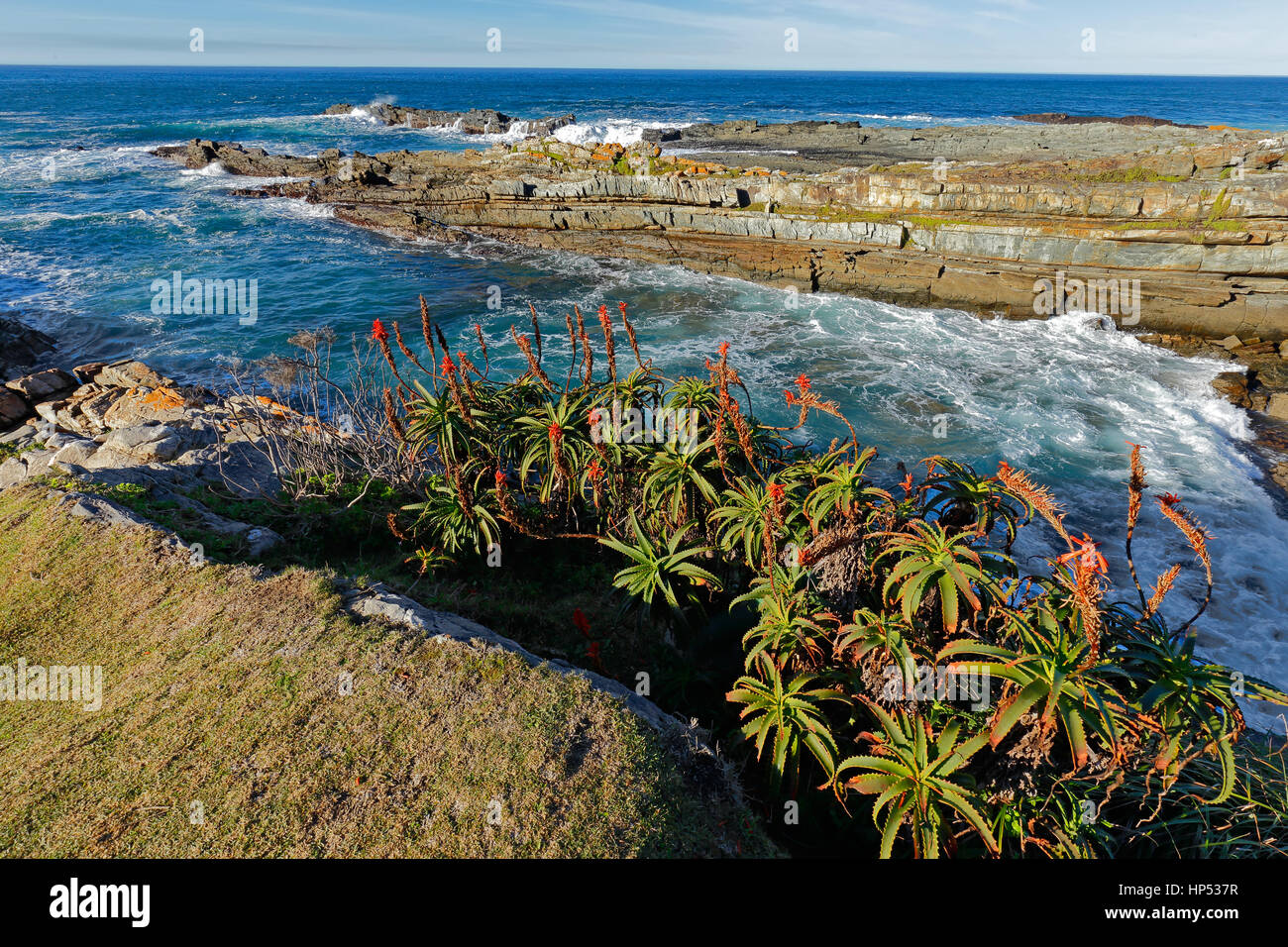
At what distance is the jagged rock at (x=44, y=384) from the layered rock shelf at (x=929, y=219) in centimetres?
1744

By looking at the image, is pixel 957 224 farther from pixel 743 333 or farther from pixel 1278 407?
pixel 1278 407

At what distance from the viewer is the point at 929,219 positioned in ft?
71.5

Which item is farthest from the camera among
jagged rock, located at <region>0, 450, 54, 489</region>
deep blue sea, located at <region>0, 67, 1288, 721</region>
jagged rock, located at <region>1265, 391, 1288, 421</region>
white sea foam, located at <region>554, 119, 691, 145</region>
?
white sea foam, located at <region>554, 119, 691, 145</region>

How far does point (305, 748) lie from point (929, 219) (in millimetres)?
24080

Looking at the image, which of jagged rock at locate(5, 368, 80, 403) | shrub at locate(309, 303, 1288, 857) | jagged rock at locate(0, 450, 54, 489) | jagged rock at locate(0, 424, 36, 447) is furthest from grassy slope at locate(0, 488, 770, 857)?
jagged rock at locate(5, 368, 80, 403)

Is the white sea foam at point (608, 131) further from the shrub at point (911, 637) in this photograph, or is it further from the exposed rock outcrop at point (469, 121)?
the shrub at point (911, 637)

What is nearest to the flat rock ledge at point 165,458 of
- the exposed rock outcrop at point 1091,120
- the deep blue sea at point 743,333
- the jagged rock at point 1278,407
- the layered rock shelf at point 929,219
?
the deep blue sea at point 743,333

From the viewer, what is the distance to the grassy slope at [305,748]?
3.98m

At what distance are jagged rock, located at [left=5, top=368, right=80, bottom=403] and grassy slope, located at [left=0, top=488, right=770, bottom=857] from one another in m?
12.0

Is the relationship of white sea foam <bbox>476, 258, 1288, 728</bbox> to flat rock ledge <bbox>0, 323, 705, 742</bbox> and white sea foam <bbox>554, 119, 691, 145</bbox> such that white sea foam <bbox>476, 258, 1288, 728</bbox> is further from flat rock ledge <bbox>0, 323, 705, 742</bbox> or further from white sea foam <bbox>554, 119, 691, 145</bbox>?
white sea foam <bbox>554, 119, 691, 145</bbox>

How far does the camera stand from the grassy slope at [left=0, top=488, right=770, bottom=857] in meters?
3.98

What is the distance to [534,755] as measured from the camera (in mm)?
4473

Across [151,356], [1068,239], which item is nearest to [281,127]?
[151,356]
